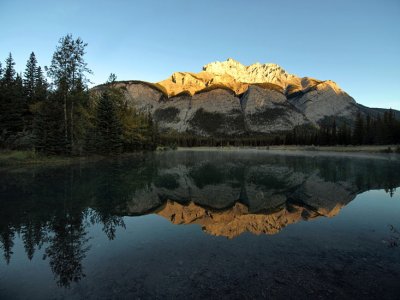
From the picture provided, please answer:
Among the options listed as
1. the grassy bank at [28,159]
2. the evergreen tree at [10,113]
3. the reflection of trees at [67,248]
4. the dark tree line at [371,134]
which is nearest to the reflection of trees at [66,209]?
the reflection of trees at [67,248]

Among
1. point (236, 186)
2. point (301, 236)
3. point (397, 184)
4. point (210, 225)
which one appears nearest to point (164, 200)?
point (210, 225)

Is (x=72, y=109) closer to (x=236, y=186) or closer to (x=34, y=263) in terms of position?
(x=236, y=186)

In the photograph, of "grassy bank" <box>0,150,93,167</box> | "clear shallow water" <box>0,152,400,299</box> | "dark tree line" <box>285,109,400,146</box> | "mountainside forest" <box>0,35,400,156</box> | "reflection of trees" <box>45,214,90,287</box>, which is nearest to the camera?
"clear shallow water" <box>0,152,400,299</box>

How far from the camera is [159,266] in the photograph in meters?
8.84

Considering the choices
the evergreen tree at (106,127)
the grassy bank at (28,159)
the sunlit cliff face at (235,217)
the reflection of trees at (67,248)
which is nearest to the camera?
the reflection of trees at (67,248)

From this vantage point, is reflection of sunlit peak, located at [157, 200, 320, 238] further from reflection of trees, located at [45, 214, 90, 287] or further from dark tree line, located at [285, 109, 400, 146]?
dark tree line, located at [285, 109, 400, 146]

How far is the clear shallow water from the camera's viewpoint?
24.5ft

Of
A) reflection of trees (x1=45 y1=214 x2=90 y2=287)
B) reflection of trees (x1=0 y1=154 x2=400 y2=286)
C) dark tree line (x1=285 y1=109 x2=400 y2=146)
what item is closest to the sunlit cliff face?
reflection of trees (x1=0 y1=154 x2=400 y2=286)

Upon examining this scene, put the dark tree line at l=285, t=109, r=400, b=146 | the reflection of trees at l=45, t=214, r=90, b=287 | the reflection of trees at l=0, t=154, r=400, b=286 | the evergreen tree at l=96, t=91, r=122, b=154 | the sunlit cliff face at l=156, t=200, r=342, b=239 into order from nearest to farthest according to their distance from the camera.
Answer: the reflection of trees at l=45, t=214, r=90, b=287, the reflection of trees at l=0, t=154, r=400, b=286, the sunlit cliff face at l=156, t=200, r=342, b=239, the evergreen tree at l=96, t=91, r=122, b=154, the dark tree line at l=285, t=109, r=400, b=146

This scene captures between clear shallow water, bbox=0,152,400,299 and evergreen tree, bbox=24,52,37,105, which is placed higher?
evergreen tree, bbox=24,52,37,105

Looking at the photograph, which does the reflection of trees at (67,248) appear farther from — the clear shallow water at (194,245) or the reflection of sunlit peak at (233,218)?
the reflection of sunlit peak at (233,218)

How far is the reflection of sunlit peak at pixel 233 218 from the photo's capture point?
13.1 meters

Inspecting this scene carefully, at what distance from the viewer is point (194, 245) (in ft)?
35.8

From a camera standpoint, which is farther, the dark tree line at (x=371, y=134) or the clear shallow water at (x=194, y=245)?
the dark tree line at (x=371, y=134)
